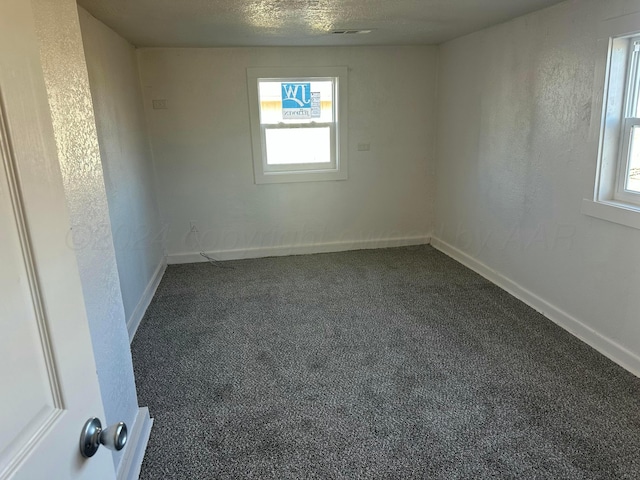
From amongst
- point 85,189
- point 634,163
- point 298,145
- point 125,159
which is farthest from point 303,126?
point 85,189

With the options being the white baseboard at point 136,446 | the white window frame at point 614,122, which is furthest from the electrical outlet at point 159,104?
the white window frame at point 614,122

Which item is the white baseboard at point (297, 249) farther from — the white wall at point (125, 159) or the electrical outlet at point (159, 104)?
the electrical outlet at point (159, 104)

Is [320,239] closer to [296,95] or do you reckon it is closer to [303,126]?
[303,126]

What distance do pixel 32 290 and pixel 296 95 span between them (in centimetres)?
429

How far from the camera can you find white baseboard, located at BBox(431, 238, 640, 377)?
2.62 meters

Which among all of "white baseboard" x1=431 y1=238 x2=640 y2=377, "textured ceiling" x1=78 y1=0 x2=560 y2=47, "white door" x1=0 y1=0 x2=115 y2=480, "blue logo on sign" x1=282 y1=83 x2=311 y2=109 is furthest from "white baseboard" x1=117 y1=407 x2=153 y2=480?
"blue logo on sign" x1=282 y1=83 x2=311 y2=109

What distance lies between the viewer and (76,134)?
163 centimetres

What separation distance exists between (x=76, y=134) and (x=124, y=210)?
1.74 m

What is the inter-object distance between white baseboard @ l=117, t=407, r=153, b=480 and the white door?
1.23m

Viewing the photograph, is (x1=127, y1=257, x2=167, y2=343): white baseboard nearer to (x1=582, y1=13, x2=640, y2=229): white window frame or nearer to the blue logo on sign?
the blue logo on sign

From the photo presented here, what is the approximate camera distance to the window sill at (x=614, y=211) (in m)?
2.52

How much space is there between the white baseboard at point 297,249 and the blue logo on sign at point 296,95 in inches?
59.4

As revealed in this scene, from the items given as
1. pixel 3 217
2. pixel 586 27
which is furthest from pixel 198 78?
pixel 3 217

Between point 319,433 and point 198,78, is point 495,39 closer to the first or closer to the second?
point 198,78
